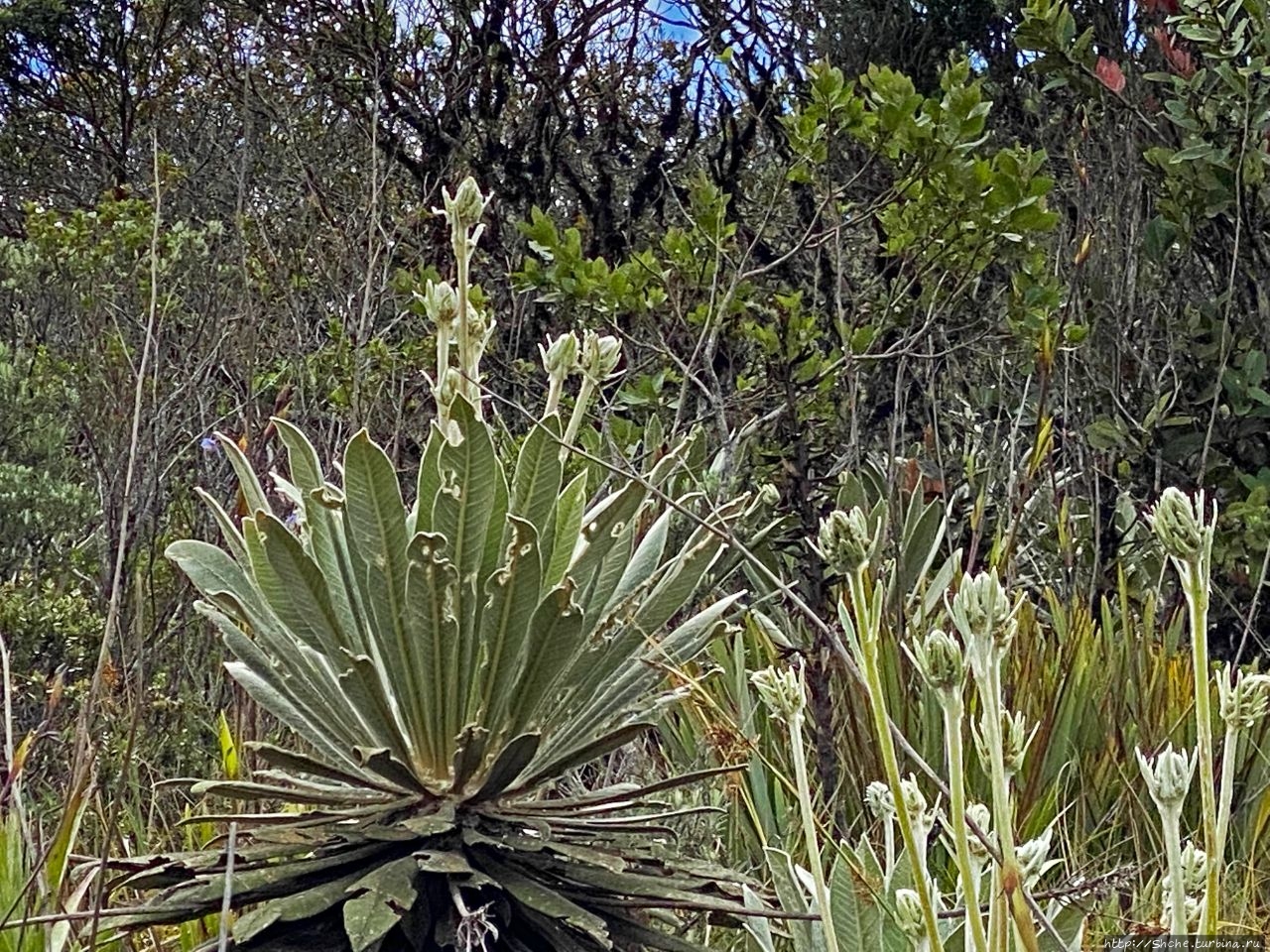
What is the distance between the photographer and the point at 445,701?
1521 millimetres

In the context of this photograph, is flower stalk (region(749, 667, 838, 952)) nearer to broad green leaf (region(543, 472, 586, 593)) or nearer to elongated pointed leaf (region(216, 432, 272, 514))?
broad green leaf (region(543, 472, 586, 593))

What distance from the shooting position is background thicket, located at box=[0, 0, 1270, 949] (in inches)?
109

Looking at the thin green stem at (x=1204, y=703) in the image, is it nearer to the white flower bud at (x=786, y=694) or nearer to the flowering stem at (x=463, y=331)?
the white flower bud at (x=786, y=694)

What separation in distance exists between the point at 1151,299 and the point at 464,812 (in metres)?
3.46

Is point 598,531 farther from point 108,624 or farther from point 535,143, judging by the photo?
point 535,143

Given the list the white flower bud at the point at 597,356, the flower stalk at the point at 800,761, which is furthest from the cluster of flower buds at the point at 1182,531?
the white flower bud at the point at 597,356

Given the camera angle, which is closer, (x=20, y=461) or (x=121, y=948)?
(x=121, y=948)

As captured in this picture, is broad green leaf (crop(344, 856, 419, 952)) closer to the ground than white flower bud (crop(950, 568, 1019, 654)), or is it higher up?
closer to the ground

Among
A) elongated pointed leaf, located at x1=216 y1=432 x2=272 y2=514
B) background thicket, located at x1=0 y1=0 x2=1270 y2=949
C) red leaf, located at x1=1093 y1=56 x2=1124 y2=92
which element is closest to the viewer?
elongated pointed leaf, located at x1=216 y1=432 x2=272 y2=514

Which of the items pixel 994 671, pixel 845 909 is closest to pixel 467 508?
pixel 845 909

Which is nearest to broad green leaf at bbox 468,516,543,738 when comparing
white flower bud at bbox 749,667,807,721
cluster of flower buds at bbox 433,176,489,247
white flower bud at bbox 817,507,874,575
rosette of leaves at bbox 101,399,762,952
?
rosette of leaves at bbox 101,399,762,952

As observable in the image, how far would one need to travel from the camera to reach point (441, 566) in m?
1.42

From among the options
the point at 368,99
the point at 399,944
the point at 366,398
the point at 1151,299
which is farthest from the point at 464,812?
the point at 368,99

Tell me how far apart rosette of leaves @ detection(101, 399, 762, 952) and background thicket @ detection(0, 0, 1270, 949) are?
261mm
